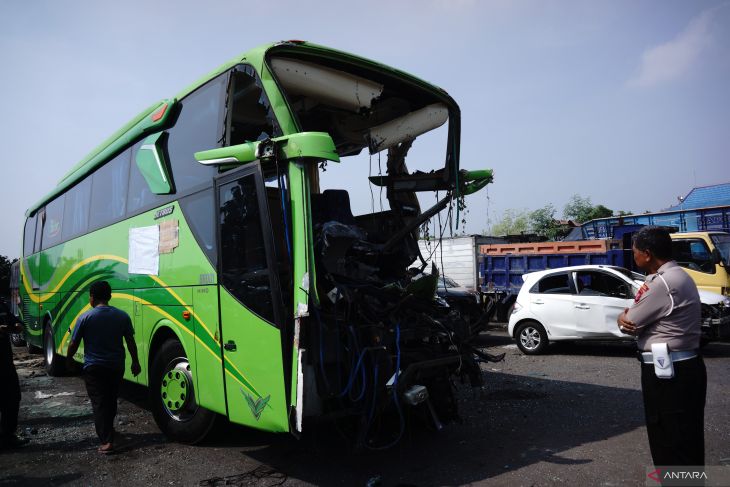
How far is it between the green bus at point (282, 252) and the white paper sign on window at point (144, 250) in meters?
0.03

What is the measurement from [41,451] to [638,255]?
6205mm

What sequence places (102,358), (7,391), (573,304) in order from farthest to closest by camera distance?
(573,304) < (7,391) < (102,358)

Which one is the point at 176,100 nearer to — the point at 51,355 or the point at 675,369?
the point at 675,369

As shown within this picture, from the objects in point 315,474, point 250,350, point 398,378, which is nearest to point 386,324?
point 398,378

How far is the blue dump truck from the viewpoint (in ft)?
33.0

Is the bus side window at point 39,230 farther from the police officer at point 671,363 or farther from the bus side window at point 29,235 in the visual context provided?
the police officer at point 671,363

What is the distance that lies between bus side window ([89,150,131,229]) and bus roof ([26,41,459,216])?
5.8 inches

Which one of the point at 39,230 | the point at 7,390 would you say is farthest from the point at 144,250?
the point at 39,230

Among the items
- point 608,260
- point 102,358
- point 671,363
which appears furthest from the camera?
point 608,260

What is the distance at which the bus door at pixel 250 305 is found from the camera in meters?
4.12

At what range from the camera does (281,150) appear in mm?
4094

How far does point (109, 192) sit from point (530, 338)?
863 centimetres

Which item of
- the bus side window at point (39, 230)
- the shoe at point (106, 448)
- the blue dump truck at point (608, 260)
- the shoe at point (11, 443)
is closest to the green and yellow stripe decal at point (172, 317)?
the shoe at point (106, 448)

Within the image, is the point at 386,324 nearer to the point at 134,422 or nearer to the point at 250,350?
the point at 250,350
